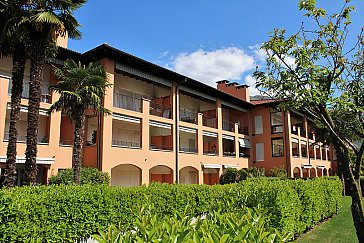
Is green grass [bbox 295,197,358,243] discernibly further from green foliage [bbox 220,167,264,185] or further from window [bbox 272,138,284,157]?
window [bbox 272,138,284,157]

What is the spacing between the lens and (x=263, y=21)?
7.95m

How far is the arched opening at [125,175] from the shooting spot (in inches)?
912

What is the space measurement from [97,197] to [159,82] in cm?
1489

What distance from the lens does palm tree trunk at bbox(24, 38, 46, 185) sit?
12875 mm

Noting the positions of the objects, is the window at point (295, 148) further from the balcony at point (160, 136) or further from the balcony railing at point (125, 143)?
the balcony railing at point (125, 143)

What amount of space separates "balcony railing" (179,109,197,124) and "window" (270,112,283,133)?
1050 cm

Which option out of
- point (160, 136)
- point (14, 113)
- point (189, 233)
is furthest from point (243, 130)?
point (189, 233)

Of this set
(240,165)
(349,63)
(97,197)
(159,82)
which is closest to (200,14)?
(349,63)

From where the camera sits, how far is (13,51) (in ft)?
47.4

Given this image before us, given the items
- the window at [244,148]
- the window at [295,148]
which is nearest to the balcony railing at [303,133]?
the window at [295,148]

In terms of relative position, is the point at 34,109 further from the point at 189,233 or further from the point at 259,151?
the point at 259,151

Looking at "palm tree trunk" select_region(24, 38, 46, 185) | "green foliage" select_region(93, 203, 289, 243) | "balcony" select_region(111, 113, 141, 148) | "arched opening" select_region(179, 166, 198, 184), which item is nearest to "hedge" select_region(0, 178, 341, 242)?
"green foliage" select_region(93, 203, 289, 243)

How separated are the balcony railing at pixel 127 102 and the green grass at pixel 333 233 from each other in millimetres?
13672

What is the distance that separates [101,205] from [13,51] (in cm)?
882
